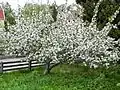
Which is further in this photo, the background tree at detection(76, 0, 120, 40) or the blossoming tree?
the background tree at detection(76, 0, 120, 40)

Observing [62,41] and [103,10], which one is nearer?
[62,41]

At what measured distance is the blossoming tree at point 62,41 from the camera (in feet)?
49.5

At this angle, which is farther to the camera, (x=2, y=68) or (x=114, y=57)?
(x=2, y=68)

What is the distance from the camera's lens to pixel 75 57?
1530cm

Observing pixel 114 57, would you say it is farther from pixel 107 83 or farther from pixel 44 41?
pixel 44 41

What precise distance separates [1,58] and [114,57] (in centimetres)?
1997

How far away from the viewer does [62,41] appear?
1543cm

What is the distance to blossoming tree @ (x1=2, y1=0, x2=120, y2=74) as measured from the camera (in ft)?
49.5

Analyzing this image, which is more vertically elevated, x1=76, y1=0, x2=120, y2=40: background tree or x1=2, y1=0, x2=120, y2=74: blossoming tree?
x1=76, y1=0, x2=120, y2=40: background tree

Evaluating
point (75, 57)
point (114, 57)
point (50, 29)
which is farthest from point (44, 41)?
point (114, 57)

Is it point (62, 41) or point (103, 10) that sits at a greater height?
point (103, 10)

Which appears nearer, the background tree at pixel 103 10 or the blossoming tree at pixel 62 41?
the blossoming tree at pixel 62 41

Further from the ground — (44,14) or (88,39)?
(44,14)

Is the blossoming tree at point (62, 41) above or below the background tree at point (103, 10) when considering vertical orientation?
below
